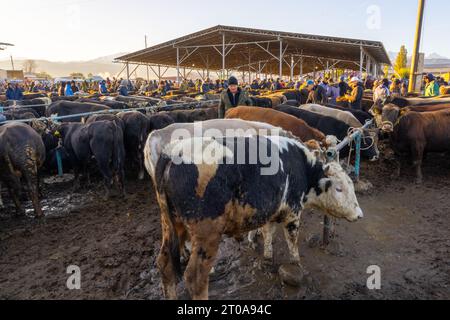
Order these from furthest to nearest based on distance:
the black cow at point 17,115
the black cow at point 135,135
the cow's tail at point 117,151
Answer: the black cow at point 17,115
the black cow at point 135,135
the cow's tail at point 117,151

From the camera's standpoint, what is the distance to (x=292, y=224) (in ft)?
11.3

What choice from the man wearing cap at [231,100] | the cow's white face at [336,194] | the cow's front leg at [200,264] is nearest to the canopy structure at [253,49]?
the man wearing cap at [231,100]

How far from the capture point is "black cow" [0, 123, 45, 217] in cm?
545

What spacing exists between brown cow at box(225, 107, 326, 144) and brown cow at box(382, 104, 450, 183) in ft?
8.92

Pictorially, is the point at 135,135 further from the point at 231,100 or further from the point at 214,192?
the point at 214,192

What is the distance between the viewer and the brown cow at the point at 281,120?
18.7 ft

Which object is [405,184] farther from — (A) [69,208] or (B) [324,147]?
(A) [69,208]

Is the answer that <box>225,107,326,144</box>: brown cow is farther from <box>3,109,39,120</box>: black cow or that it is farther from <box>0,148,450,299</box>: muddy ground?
<box>3,109,39,120</box>: black cow

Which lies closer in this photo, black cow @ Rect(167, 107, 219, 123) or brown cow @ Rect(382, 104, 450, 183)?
brown cow @ Rect(382, 104, 450, 183)

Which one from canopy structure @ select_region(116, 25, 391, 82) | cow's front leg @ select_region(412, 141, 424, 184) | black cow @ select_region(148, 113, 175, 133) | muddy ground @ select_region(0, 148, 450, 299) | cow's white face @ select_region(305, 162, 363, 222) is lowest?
muddy ground @ select_region(0, 148, 450, 299)

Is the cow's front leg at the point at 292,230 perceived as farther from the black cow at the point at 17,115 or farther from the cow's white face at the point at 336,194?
the black cow at the point at 17,115

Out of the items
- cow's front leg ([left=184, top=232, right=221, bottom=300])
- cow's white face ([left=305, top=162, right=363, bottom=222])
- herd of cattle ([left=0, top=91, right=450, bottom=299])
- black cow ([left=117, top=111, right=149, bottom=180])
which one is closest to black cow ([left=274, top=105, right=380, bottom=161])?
herd of cattle ([left=0, top=91, right=450, bottom=299])

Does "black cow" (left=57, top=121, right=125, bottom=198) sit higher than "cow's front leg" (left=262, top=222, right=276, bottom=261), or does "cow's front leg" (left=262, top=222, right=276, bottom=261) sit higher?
"black cow" (left=57, top=121, right=125, bottom=198)

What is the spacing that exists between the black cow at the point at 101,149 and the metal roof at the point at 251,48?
15.8 meters
